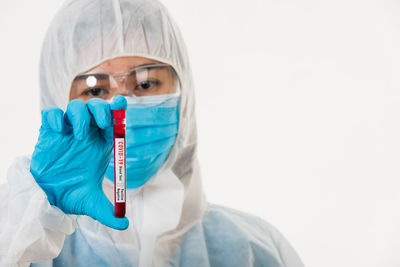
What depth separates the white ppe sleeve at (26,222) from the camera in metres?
0.78

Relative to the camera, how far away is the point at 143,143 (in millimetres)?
1174

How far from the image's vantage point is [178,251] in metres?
1.31

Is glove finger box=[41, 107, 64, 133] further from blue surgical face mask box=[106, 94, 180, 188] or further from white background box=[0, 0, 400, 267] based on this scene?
white background box=[0, 0, 400, 267]

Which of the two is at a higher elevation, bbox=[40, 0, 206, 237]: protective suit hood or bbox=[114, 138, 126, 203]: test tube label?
bbox=[40, 0, 206, 237]: protective suit hood

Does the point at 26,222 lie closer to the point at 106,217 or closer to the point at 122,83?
the point at 106,217

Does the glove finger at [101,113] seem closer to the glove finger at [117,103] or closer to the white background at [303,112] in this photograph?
the glove finger at [117,103]

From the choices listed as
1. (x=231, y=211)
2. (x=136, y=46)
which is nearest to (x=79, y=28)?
(x=136, y=46)

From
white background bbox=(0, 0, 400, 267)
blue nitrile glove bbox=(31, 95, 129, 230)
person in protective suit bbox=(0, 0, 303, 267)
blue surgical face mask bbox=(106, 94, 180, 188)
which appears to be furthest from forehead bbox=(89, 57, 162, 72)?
white background bbox=(0, 0, 400, 267)

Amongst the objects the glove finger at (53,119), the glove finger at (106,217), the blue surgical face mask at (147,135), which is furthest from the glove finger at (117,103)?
the blue surgical face mask at (147,135)

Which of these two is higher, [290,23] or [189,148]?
[290,23]

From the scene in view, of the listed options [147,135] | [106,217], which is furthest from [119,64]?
[106,217]

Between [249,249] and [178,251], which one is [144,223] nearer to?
[178,251]

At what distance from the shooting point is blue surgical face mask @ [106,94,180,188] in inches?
45.6

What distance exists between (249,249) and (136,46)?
0.83 m
